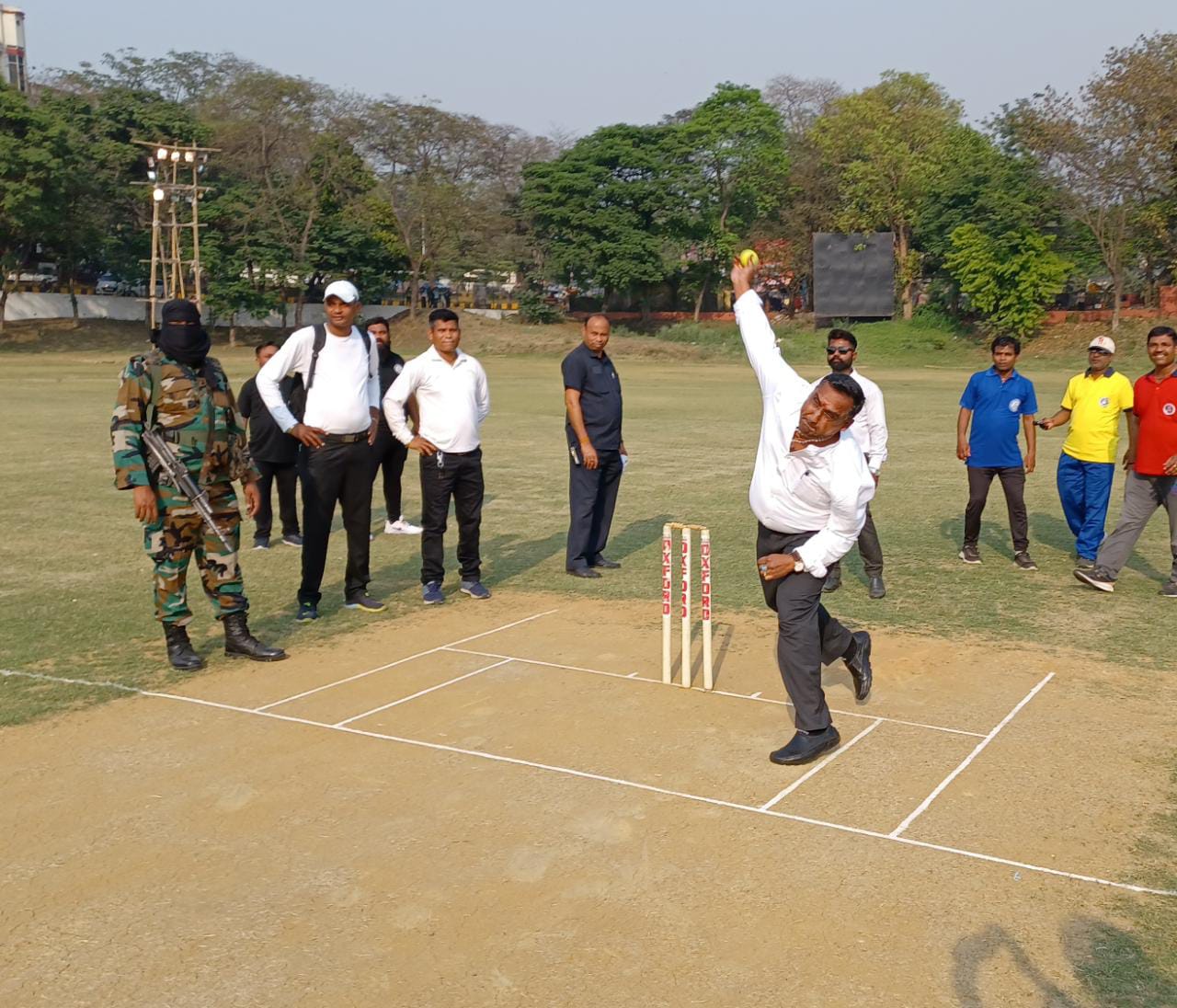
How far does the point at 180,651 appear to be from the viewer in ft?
24.2

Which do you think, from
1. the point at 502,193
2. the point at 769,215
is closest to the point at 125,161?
the point at 502,193

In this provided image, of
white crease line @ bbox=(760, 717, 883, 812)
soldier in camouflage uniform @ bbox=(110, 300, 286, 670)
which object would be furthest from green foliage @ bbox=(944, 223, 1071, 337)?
soldier in camouflage uniform @ bbox=(110, 300, 286, 670)

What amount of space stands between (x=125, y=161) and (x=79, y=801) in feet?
203

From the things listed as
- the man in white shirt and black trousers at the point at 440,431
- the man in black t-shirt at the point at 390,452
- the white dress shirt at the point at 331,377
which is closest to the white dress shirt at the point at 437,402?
the man in white shirt and black trousers at the point at 440,431

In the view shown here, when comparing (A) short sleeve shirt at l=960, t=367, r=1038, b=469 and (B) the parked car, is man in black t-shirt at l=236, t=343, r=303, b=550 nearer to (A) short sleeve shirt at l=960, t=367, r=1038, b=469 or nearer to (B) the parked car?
(A) short sleeve shirt at l=960, t=367, r=1038, b=469

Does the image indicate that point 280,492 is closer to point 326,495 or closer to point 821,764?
point 326,495

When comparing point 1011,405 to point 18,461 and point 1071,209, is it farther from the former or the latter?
point 1071,209

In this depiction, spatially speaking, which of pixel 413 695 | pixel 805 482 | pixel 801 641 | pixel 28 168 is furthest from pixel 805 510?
pixel 28 168

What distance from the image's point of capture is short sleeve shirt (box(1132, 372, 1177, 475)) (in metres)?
9.16

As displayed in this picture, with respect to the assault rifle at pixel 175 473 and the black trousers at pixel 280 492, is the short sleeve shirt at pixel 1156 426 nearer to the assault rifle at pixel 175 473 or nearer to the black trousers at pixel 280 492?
the assault rifle at pixel 175 473

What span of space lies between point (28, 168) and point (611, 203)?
Result: 96.8 ft

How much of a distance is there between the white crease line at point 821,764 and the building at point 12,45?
93.5m

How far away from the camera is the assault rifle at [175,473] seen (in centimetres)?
707

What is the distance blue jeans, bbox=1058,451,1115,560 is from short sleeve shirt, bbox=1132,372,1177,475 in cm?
64
